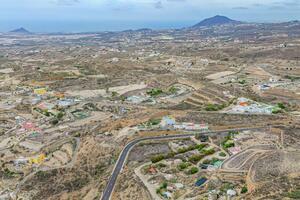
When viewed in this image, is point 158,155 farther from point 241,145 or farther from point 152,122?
point 152,122

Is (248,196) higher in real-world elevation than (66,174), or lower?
higher

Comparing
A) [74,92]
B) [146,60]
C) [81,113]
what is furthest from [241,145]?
[146,60]

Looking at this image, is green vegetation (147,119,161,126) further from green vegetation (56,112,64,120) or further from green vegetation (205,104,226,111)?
green vegetation (56,112,64,120)

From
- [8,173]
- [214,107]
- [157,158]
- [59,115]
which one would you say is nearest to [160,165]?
[157,158]

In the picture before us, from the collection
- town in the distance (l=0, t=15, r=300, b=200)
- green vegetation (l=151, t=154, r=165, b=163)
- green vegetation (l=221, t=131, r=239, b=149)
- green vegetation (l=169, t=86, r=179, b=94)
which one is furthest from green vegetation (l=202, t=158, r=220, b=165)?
green vegetation (l=169, t=86, r=179, b=94)

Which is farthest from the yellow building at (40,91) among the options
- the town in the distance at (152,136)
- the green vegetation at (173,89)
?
the green vegetation at (173,89)

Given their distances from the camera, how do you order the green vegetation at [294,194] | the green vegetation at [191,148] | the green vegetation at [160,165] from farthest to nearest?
the green vegetation at [191,148] → the green vegetation at [160,165] → the green vegetation at [294,194]

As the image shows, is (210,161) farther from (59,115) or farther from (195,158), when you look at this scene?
(59,115)

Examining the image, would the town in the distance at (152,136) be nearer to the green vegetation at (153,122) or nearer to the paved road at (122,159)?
the paved road at (122,159)

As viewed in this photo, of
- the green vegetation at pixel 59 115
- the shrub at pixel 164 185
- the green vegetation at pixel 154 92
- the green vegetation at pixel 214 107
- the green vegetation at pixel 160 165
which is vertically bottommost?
the green vegetation at pixel 59 115
